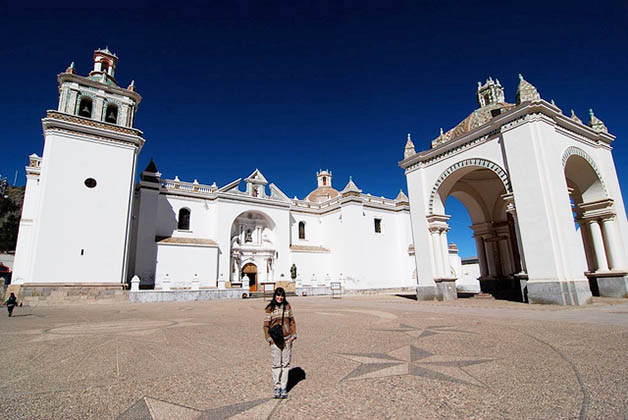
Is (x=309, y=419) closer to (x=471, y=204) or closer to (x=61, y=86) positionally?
(x=471, y=204)

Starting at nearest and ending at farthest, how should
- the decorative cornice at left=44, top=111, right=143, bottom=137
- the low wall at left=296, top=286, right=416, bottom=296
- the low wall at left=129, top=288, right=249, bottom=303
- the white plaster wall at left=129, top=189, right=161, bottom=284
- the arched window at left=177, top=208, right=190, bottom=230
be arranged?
the low wall at left=129, top=288, right=249, bottom=303 → the decorative cornice at left=44, top=111, right=143, bottom=137 → the white plaster wall at left=129, top=189, right=161, bottom=284 → the low wall at left=296, top=286, right=416, bottom=296 → the arched window at left=177, top=208, right=190, bottom=230

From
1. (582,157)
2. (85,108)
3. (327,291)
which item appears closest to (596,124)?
(582,157)

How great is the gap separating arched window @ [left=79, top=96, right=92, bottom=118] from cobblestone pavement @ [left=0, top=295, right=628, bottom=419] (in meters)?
18.5

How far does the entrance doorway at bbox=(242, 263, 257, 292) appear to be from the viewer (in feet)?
89.6

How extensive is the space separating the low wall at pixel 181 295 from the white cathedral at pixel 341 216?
1584 mm

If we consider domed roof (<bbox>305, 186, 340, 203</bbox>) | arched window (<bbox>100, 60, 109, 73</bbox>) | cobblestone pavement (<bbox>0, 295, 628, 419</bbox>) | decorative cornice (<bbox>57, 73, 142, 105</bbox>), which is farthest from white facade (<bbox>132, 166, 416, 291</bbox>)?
cobblestone pavement (<bbox>0, 295, 628, 419</bbox>)

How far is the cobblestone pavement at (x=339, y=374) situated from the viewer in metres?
2.63

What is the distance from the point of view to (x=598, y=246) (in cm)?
1291

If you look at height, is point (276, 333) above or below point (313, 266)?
below

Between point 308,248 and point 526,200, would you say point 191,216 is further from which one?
point 526,200

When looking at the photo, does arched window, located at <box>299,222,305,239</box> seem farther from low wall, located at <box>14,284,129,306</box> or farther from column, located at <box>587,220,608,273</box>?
column, located at <box>587,220,608,273</box>

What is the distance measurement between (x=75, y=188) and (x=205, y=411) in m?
20.3

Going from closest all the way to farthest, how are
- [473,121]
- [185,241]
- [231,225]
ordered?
[473,121]
[185,241]
[231,225]

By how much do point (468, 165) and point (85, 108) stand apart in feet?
74.1
